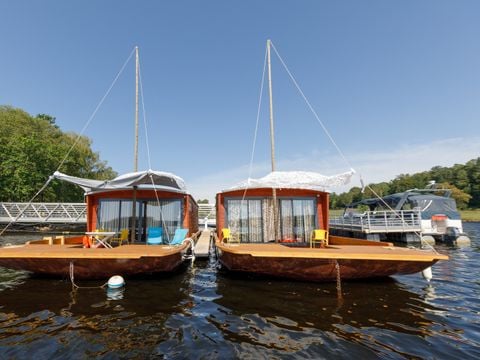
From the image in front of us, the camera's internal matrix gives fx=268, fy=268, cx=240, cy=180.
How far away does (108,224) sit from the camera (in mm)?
11281

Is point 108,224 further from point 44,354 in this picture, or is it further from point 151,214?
point 44,354

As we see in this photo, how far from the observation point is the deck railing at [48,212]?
27020mm

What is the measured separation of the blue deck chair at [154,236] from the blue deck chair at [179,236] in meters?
0.56

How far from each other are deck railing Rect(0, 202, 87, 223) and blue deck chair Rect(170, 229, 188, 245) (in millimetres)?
20992

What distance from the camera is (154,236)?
10883mm

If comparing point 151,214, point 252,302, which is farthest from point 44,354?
point 151,214

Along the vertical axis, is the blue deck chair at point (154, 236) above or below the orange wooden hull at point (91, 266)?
above

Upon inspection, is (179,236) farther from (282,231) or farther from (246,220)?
(282,231)

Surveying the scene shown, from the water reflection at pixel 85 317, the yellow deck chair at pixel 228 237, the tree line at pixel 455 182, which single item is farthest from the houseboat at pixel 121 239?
the tree line at pixel 455 182

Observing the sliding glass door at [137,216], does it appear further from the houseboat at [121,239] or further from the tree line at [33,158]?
the tree line at [33,158]

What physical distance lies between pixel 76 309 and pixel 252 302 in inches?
145

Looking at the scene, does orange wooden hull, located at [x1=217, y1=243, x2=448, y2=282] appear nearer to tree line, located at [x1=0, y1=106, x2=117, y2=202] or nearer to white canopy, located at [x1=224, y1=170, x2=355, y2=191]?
white canopy, located at [x1=224, y1=170, x2=355, y2=191]

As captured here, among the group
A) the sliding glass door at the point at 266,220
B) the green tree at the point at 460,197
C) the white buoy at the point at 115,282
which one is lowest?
the white buoy at the point at 115,282

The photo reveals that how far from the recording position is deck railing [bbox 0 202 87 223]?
27020mm
